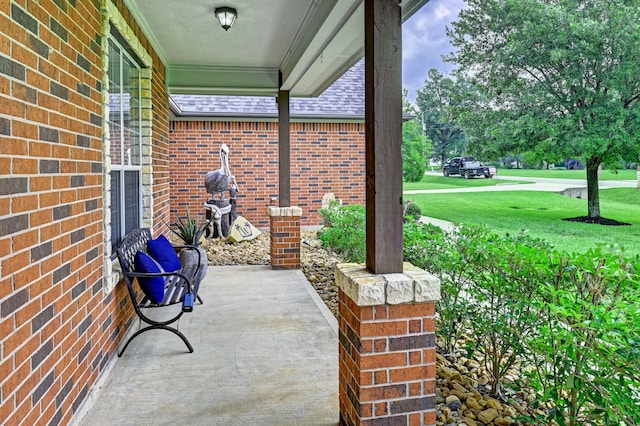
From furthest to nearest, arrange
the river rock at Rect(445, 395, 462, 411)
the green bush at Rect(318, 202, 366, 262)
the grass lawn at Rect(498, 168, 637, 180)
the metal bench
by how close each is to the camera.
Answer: the grass lawn at Rect(498, 168, 637, 180)
the green bush at Rect(318, 202, 366, 262)
the metal bench
the river rock at Rect(445, 395, 462, 411)

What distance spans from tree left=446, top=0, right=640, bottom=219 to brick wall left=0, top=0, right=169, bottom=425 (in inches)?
354

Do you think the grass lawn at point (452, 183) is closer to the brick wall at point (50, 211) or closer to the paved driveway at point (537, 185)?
the paved driveway at point (537, 185)

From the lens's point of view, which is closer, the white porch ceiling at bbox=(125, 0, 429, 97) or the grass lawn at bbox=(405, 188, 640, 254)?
the white porch ceiling at bbox=(125, 0, 429, 97)

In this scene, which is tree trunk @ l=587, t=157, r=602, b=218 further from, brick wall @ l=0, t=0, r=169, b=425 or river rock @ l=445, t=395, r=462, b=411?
brick wall @ l=0, t=0, r=169, b=425

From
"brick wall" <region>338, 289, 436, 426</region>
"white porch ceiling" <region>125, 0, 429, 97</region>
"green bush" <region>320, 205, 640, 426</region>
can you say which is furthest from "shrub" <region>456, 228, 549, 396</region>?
"white porch ceiling" <region>125, 0, 429, 97</region>

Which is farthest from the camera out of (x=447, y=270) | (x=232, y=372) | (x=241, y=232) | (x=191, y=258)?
(x=241, y=232)

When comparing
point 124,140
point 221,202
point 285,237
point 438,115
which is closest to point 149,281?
point 124,140

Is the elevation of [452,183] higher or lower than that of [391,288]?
higher

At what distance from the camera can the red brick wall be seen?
10781 millimetres

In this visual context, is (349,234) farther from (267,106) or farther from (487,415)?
(267,106)

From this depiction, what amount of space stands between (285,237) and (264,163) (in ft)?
15.0

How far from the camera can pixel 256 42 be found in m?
5.44

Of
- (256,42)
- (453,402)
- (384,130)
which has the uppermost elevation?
(256,42)

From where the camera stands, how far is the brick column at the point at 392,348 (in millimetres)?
2221
